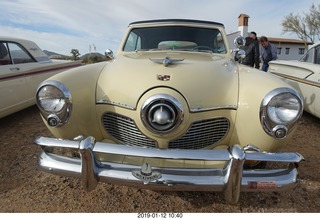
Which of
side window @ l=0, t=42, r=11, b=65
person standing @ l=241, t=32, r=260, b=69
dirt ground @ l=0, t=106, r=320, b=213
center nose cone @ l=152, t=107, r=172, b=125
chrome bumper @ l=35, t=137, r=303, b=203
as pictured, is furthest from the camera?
person standing @ l=241, t=32, r=260, b=69

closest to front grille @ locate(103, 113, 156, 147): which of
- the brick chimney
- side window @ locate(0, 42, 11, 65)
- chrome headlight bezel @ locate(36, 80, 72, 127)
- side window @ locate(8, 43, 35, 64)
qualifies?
chrome headlight bezel @ locate(36, 80, 72, 127)

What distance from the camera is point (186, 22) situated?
3205 millimetres

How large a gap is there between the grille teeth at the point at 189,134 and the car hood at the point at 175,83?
0.43 ft

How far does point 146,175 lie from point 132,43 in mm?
2150

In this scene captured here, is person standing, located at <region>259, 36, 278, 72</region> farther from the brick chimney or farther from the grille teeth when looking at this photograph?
the brick chimney

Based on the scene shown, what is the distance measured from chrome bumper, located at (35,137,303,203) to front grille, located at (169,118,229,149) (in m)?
0.28

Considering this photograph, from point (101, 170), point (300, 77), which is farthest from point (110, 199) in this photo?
point (300, 77)

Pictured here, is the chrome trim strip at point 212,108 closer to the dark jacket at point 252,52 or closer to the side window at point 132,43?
the side window at point 132,43

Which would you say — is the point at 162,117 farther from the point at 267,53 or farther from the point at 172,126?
the point at 267,53

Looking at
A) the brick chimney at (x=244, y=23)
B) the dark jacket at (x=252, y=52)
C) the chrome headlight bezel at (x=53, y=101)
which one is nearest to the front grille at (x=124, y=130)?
the chrome headlight bezel at (x=53, y=101)

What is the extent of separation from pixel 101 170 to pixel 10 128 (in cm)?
309

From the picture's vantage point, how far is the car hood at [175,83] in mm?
1876

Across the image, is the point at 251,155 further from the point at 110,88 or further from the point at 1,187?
the point at 1,187

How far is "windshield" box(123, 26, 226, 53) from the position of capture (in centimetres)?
313
